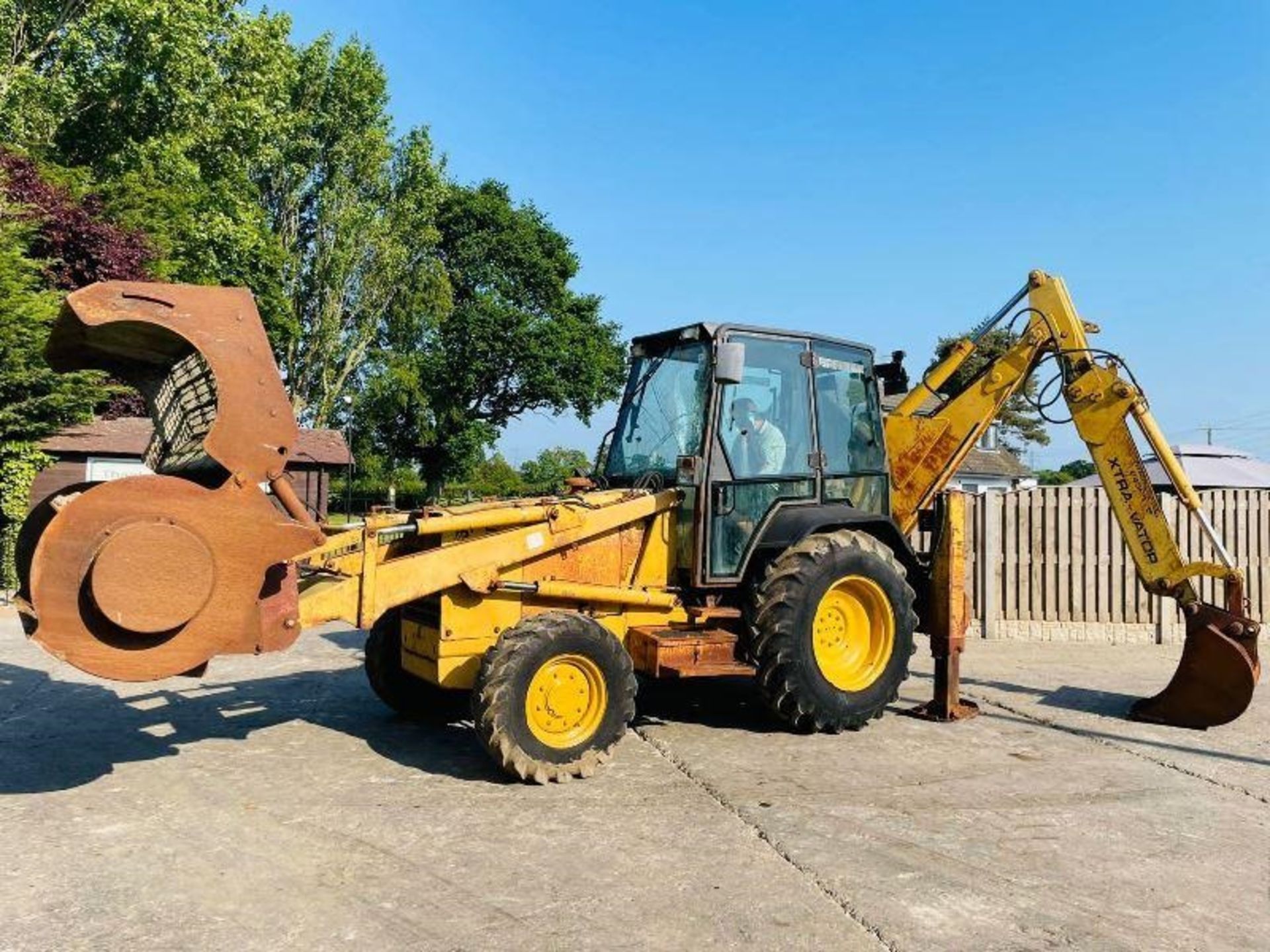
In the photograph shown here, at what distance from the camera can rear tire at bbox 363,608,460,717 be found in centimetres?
676

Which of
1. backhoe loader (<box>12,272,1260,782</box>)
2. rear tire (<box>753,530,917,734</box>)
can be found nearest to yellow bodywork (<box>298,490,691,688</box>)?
backhoe loader (<box>12,272,1260,782</box>)

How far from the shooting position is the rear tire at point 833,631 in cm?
614

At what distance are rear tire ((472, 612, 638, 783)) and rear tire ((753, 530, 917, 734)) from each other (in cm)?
110

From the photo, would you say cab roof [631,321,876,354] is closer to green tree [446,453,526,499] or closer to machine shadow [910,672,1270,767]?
machine shadow [910,672,1270,767]

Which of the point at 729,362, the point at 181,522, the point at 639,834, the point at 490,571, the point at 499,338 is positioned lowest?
the point at 639,834

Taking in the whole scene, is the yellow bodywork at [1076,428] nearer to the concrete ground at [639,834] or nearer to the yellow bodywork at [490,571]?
the concrete ground at [639,834]

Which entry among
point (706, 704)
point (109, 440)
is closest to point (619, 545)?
point (706, 704)

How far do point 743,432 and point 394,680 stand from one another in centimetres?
304

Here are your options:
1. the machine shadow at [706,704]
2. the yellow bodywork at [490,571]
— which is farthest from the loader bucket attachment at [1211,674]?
the yellow bodywork at [490,571]

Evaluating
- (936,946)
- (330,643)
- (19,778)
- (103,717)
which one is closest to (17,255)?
(330,643)

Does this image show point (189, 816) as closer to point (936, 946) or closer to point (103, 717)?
point (103, 717)

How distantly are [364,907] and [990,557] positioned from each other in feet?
30.7

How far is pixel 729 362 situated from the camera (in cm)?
594

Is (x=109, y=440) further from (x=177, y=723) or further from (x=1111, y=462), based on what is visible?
(x=1111, y=462)
